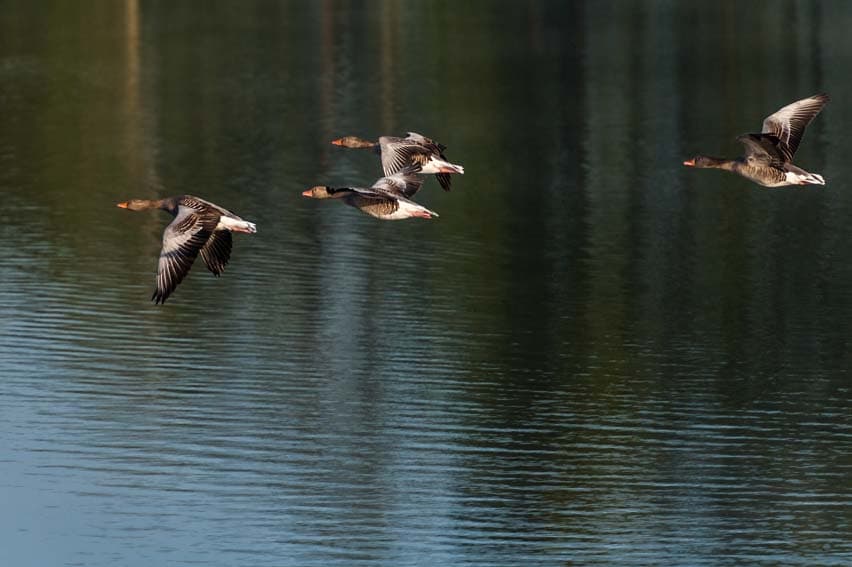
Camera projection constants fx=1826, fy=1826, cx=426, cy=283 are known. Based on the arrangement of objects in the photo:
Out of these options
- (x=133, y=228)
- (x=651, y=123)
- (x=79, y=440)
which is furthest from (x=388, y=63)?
(x=79, y=440)

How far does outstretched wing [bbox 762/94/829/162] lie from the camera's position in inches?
1352

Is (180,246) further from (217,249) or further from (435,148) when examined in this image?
(435,148)

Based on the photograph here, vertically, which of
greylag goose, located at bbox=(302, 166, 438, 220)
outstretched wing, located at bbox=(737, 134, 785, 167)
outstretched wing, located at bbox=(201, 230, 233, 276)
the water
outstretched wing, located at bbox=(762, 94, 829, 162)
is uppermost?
outstretched wing, located at bbox=(762, 94, 829, 162)

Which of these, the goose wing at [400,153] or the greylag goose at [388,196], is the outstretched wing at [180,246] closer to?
the greylag goose at [388,196]

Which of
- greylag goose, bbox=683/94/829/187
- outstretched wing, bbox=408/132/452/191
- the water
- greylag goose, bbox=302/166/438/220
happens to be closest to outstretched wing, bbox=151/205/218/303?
greylag goose, bbox=302/166/438/220

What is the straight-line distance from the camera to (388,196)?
32.2m

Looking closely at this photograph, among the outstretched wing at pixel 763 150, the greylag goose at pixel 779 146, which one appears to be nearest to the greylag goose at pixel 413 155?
the greylag goose at pixel 779 146

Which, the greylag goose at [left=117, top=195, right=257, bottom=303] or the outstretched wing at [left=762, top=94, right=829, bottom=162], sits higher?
the outstretched wing at [left=762, top=94, right=829, bottom=162]

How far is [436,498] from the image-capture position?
32062 mm

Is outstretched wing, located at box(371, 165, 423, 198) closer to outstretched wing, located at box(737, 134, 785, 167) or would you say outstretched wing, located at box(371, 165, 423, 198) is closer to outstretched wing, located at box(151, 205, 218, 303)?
outstretched wing, located at box(151, 205, 218, 303)

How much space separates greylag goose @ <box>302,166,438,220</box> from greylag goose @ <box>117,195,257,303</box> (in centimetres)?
232

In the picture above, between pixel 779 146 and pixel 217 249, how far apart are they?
448 inches

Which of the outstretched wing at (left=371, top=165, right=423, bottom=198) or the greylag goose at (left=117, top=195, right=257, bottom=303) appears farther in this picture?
the outstretched wing at (left=371, top=165, right=423, bottom=198)

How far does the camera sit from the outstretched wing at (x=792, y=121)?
34.3 meters
